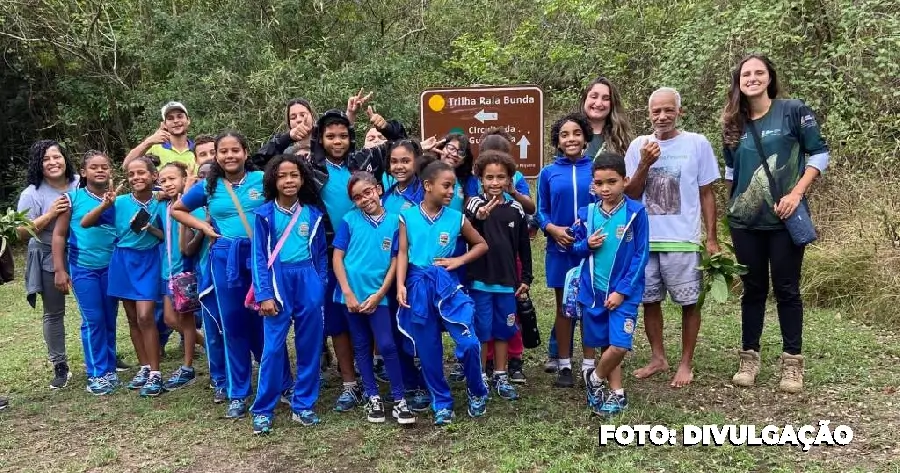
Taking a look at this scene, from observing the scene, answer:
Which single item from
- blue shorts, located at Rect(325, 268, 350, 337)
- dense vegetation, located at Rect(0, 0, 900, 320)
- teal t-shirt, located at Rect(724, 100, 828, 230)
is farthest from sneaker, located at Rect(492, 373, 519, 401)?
dense vegetation, located at Rect(0, 0, 900, 320)

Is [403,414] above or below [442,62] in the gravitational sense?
below

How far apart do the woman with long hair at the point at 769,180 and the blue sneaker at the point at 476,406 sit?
1705 mm

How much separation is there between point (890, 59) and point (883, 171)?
4.08 feet

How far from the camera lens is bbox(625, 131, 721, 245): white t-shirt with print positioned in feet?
14.7

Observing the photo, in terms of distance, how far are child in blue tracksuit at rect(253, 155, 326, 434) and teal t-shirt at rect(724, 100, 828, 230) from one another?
262cm

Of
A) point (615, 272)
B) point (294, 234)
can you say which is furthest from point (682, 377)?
point (294, 234)

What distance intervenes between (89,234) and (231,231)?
142cm

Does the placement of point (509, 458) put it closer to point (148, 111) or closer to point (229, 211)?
point (229, 211)

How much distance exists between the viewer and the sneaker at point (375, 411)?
14.1 ft

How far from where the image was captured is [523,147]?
6008 mm

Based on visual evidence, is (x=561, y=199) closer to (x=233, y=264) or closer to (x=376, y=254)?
(x=376, y=254)

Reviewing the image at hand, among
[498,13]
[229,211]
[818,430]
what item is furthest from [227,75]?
[818,430]

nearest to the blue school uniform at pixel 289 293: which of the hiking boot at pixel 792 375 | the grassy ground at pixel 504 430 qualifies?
the grassy ground at pixel 504 430

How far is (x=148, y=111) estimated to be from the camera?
482 inches
